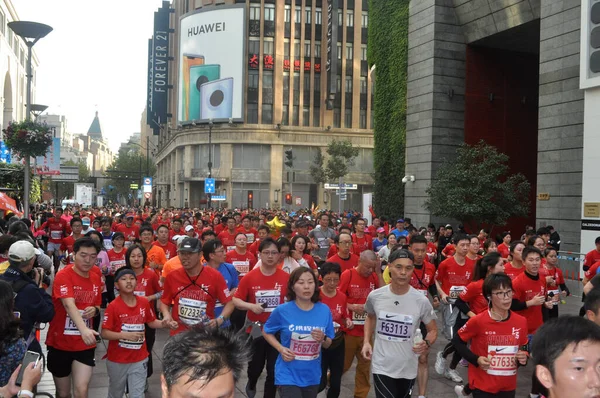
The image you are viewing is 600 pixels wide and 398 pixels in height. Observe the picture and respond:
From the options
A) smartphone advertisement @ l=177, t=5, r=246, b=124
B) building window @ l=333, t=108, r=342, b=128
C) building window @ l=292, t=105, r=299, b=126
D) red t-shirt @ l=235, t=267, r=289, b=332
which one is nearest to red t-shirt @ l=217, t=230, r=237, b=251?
red t-shirt @ l=235, t=267, r=289, b=332

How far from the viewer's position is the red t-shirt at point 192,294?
Result: 21.0 ft

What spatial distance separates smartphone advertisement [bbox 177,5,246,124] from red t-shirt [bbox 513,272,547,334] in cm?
5733

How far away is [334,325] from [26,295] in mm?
2982

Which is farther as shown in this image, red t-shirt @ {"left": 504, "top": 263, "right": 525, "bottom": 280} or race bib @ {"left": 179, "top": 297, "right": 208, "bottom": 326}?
red t-shirt @ {"left": 504, "top": 263, "right": 525, "bottom": 280}

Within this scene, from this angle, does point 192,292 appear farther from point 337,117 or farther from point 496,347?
point 337,117

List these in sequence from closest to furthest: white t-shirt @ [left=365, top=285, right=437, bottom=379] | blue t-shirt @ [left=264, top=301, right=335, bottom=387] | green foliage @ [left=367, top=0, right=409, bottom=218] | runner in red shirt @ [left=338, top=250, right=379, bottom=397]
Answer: blue t-shirt @ [left=264, top=301, right=335, bottom=387]
white t-shirt @ [left=365, top=285, right=437, bottom=379]
runner in red shirt @ [left=338, top=250, right=379, bottom=397]
green foliage @ [left=367, top=0, right=409, bottom=218]

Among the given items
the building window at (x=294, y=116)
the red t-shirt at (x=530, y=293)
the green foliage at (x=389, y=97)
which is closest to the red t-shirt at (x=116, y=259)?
the red t-shirt at (x=530, y=293)

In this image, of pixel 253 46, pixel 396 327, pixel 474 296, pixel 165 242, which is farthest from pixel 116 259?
pixel 253 46

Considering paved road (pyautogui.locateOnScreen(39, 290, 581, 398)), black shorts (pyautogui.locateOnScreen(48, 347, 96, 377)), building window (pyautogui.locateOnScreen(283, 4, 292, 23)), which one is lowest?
paved road (pyautogui.locateOnScreen(39, 290, 581, 398))

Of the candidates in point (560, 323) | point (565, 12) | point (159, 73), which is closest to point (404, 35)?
point (565, 12)

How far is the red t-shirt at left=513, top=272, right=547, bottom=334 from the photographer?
24.4 feet

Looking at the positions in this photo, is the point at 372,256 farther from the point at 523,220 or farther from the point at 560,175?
the point at 523,220

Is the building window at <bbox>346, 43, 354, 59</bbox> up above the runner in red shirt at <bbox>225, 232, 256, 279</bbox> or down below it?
above

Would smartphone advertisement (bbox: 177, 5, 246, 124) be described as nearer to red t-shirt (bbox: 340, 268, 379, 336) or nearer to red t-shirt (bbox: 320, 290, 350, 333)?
red t-shirt (bbox: 340, 268, 379, 336)
